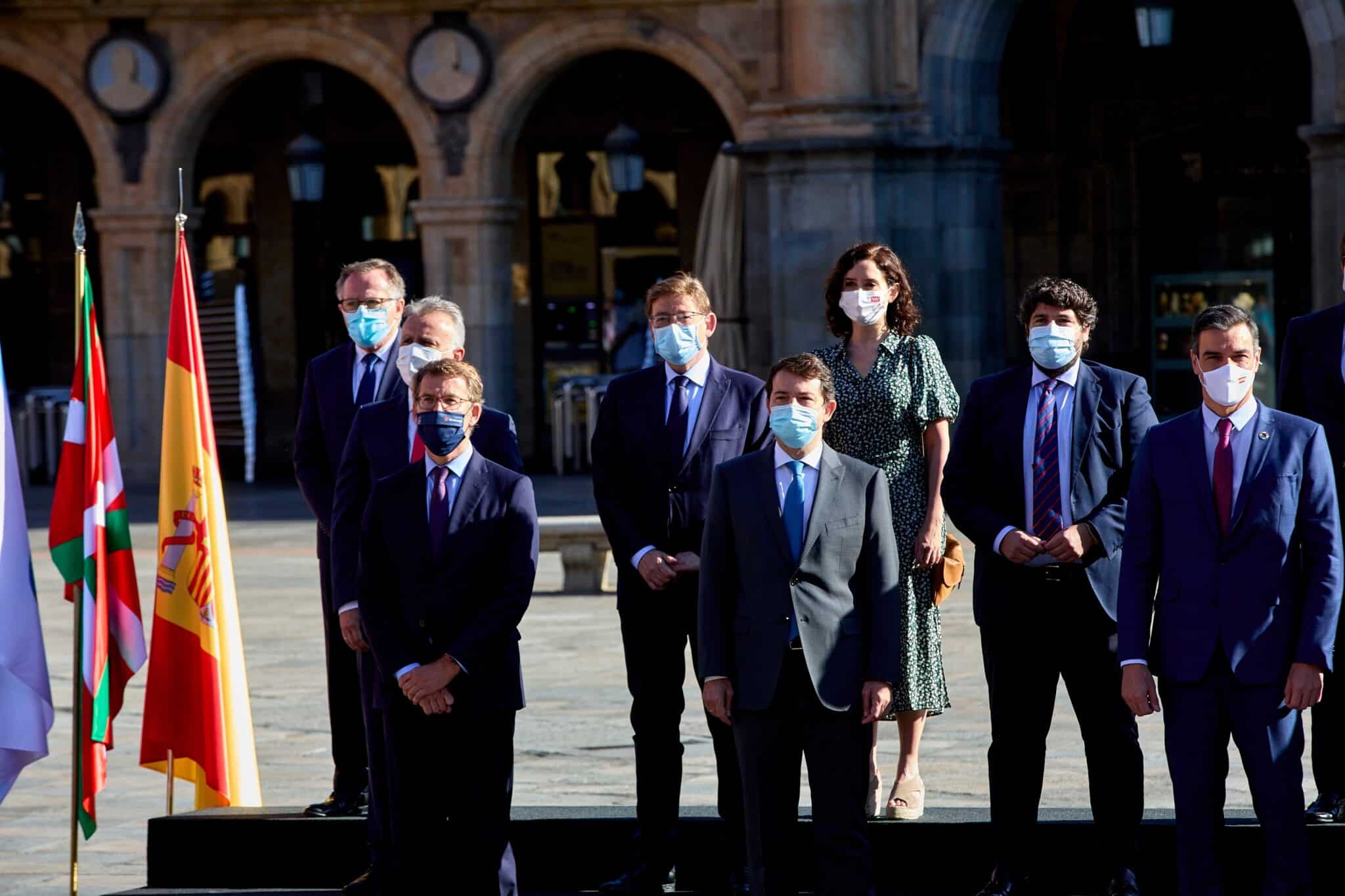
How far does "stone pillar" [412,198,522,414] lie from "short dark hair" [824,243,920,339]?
46.0 feet

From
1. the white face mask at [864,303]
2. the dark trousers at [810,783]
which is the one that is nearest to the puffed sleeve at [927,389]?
the white face mask at [864,303]

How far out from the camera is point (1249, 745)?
6.17m

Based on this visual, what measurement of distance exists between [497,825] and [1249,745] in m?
2.07

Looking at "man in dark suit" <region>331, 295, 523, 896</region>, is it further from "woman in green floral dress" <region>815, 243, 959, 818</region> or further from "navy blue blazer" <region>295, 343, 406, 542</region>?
"woman in green floral dress" <region>815, 243, 959, 818</region>

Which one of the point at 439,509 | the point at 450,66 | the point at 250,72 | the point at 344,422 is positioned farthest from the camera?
the point at 250,72

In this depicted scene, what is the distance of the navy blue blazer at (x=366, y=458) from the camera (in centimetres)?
692

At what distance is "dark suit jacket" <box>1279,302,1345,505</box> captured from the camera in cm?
686

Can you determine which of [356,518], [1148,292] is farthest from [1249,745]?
[1148,292]

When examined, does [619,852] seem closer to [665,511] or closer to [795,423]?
[665,511]

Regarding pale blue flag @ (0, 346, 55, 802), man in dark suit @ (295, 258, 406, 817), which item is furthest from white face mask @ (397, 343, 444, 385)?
pale blue flag @ (0, 346, 55, 802)

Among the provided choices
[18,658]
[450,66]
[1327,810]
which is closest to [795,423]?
[1327,810]

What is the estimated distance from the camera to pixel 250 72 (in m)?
21.8

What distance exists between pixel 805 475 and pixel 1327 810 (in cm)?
196

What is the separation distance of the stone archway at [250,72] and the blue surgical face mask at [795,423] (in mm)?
15376
